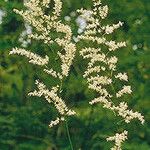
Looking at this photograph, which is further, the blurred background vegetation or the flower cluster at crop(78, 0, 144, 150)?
the blurred background vegetation

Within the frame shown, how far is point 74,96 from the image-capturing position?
6.84m

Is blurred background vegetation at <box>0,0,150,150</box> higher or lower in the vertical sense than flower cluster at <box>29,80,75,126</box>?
higher

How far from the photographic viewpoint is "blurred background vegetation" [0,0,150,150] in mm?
5961

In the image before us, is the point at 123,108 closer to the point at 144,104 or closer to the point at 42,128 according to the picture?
the point at 144,104

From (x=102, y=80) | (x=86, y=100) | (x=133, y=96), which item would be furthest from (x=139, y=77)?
(x=102, y=80)

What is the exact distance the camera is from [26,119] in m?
6.16

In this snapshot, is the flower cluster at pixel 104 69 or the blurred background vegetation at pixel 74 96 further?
the blurred background vegetation at pixel 74 96

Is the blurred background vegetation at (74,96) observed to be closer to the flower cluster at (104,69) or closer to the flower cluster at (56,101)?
the flower cluster at (104,69)

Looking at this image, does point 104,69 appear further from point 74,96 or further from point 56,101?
point 74,96

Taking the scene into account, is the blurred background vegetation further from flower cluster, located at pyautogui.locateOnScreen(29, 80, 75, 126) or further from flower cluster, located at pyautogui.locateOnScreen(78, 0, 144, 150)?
flower cluster, located at pyautogui.locateOnScreen(29, 80, 75, 126)

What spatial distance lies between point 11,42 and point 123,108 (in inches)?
94.7

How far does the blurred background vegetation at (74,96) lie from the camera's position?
596 cm

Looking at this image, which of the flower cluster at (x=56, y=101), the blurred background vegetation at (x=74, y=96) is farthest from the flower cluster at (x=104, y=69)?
the blurred background vegetation at (x=74, y=96)

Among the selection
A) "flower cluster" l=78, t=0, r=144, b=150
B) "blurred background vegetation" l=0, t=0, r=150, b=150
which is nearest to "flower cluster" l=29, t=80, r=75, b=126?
"flower cluster" l=78, t=0, r=144, b=150
